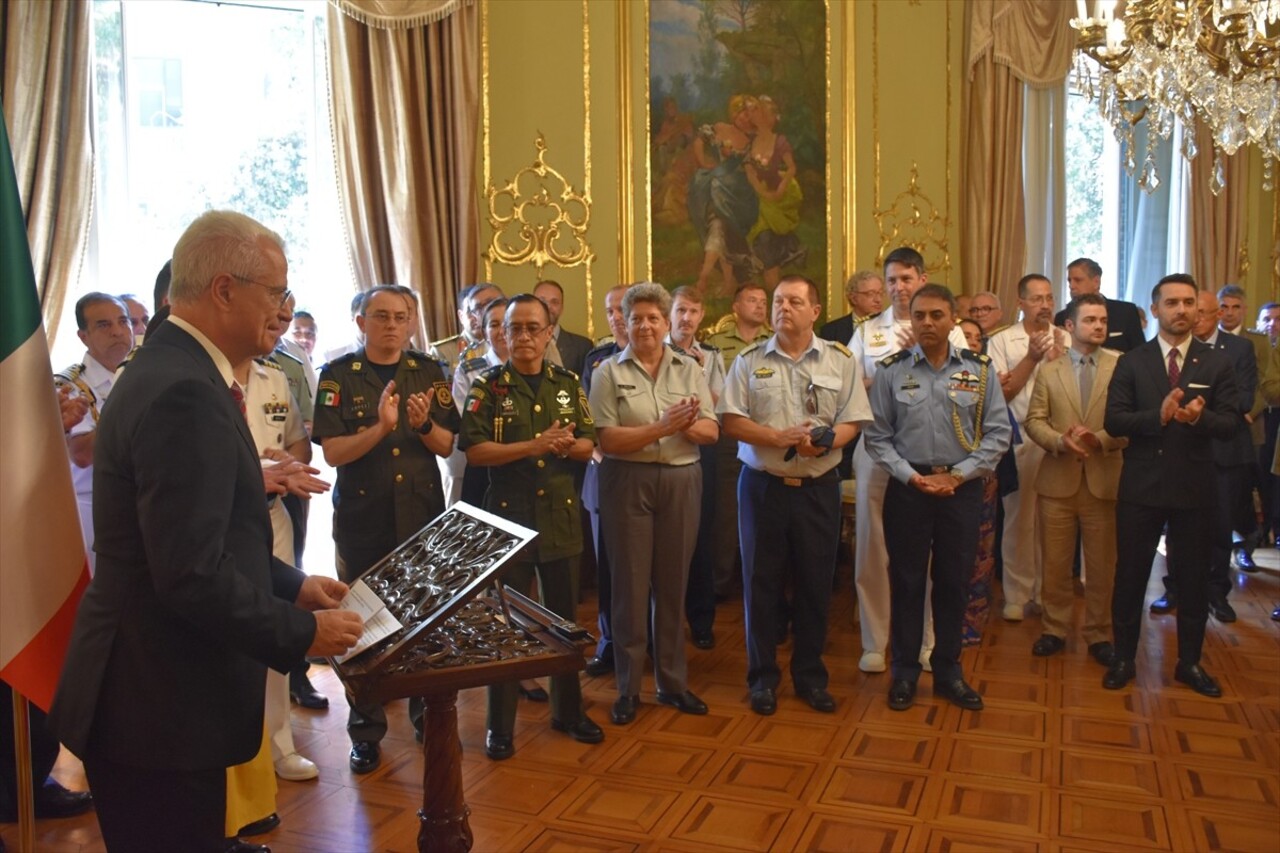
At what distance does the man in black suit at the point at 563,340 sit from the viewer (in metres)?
5.98

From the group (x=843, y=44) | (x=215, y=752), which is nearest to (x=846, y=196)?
(x=843, y=44)

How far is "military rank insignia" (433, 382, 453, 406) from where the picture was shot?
12.9ft

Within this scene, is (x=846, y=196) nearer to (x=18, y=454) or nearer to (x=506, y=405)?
(x=506, y=405)

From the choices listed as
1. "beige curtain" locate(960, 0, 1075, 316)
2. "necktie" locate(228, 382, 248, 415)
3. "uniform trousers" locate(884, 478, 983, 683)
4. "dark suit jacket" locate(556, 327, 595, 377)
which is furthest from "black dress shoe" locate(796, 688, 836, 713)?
"beige curtain" locate(960, 0, 1075, 316)

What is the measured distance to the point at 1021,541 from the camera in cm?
564

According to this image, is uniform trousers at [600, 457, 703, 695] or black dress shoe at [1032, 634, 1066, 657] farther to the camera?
black dress shoe at [1032, 634, 1066, 657]

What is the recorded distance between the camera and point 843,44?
7.46 meters

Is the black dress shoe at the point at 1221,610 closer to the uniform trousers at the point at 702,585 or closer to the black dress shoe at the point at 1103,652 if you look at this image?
the black dress shoe at the point at 1103,652

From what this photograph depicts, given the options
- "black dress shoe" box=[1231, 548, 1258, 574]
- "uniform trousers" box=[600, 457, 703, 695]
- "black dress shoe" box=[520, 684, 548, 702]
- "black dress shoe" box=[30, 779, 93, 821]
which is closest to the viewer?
"black dress shoe" box=[30, 779, 93, 821]

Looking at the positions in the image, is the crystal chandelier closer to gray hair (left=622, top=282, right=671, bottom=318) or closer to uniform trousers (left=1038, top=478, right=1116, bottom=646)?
uniform trousers (left=1038, top=478, right=1116, bottom=646)

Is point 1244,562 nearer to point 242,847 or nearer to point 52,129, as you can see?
point 242,847

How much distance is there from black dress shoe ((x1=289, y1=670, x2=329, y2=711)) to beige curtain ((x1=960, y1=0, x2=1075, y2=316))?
5.43 meters

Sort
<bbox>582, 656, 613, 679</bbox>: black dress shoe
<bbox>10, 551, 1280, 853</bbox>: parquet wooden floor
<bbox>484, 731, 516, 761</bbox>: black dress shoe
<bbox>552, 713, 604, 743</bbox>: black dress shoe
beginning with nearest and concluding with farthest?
<bbox>10, 551, 1280, 853</bbox>: parquet wooden floor → <bbox>484, 731, 516, 761</bbox>: black dress shoe → <bbox>552, 713, 604, 743</bbox>: black dress shoe → <bbox>582, 656, 613, 679</bbox>: black dress shoe

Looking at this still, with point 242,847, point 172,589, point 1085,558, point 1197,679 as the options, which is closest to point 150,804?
point 172,589
